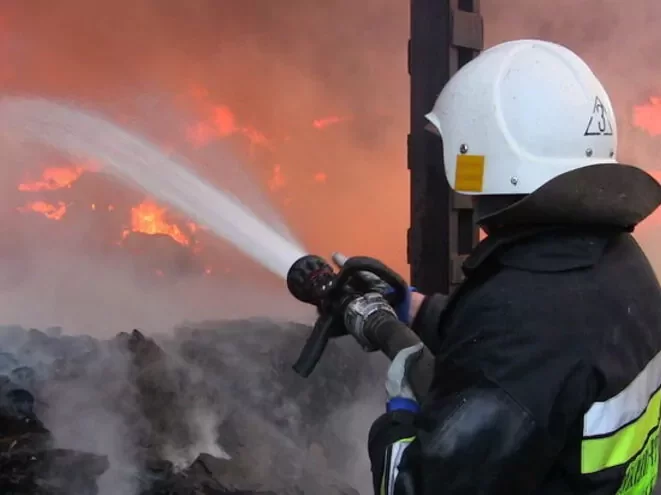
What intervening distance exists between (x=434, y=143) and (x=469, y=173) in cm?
135

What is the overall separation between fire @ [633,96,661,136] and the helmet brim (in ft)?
12.2

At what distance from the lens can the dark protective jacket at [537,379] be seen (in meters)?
1.24

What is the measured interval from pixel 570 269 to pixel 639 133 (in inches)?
152

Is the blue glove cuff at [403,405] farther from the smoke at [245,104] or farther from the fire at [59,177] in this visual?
the fire at [59,177]

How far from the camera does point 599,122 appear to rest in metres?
1.53

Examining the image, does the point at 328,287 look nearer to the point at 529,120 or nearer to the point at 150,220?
the point at 529,120

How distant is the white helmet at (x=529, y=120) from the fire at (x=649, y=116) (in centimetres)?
352

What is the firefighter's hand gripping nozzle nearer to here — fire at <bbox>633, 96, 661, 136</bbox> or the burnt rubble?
the burnt rubble

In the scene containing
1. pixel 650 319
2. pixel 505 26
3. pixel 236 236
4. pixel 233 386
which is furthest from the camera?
pixel 505 26

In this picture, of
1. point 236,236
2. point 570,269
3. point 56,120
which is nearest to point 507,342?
point 570,269

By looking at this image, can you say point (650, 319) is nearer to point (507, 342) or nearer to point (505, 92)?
point (507, 342)

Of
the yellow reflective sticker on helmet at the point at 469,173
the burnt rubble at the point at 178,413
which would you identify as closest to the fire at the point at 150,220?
the burnt rubble at the point at 178,413

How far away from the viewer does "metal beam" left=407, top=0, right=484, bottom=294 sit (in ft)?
9.50

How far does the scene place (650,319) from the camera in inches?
56.1
